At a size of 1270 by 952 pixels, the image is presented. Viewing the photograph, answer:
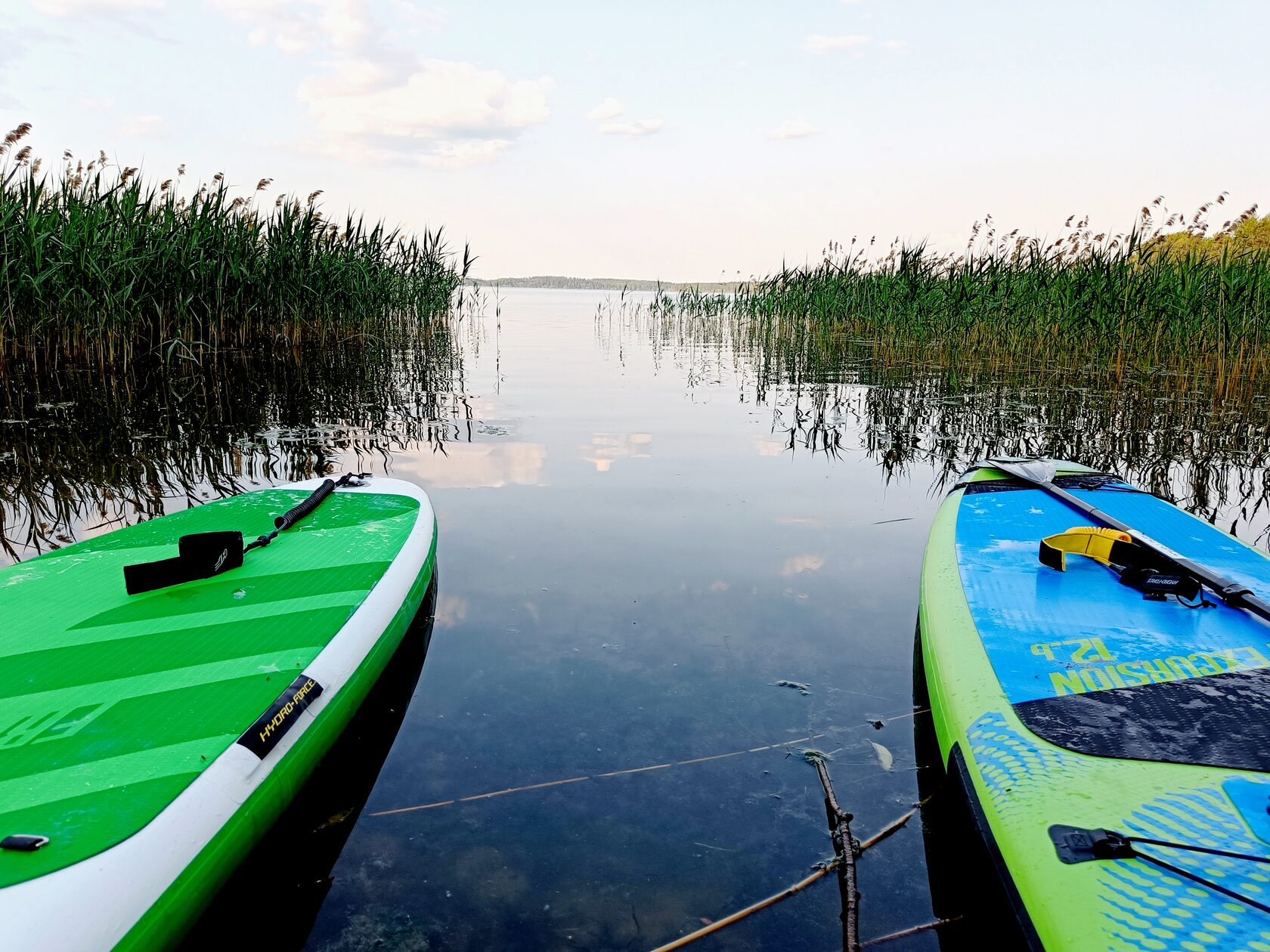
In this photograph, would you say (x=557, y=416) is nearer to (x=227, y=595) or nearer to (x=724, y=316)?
(x=227, y=595)

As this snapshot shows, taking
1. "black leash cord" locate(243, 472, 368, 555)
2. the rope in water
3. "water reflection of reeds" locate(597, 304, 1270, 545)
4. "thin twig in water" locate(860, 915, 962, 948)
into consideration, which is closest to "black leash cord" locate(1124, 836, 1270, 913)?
"thin twig in water" locate(860, 915, 962, 948)

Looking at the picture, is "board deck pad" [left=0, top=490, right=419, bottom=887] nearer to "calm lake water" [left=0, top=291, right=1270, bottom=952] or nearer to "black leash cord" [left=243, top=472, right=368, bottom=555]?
"black leash cord" [left=243, top=472, right=368, bottom=555]

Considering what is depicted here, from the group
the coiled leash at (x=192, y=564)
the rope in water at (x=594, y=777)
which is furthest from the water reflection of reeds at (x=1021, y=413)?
the coiled leash at (x=192, y=564)

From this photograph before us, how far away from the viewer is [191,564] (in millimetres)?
2354

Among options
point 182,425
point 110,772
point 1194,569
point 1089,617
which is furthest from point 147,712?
point 182,425

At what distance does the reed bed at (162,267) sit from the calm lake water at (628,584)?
1.65ft

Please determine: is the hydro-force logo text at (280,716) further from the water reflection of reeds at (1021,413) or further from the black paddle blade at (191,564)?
the water reflection of reeds at (1021,413)

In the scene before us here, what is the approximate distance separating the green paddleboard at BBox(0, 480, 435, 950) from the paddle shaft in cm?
234

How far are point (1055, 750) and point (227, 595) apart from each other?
211 cm

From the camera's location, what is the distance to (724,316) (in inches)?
883

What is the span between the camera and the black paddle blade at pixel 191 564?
226 cm

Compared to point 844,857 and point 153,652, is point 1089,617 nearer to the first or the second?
point 844,857

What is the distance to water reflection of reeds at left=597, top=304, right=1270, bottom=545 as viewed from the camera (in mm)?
4879

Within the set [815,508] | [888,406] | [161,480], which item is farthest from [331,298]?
[815,508]
